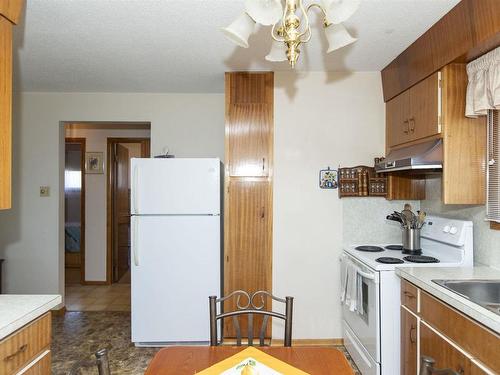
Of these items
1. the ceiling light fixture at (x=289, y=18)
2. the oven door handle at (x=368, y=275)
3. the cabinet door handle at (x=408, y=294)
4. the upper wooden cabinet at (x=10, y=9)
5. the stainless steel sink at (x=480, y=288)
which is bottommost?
the cabinet door handle at (x=408, y=294)

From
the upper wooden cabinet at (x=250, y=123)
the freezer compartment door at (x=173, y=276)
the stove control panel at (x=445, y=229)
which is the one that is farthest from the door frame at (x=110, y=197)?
the stove control panel at (x=445, y=229)

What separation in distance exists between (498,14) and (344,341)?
2539mm

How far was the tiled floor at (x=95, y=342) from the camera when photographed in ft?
8.37

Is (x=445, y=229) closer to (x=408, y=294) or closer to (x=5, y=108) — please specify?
(x=408, y=294)

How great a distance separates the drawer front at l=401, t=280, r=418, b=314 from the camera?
1.86m

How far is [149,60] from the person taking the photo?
257 centimetres

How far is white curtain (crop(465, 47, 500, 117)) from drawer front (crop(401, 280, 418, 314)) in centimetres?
111

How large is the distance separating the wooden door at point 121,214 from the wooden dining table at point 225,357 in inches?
156

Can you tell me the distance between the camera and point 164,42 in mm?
2256

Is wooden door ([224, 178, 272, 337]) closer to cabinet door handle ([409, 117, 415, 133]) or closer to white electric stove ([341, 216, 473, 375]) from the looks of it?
white electric stove ([341, 216, 473, 375])

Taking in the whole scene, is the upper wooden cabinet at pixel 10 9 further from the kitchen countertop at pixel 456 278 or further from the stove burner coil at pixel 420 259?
the stove burner coil at pixel 420 259

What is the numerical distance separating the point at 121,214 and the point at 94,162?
2.98 feet

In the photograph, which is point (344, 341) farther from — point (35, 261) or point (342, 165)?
point (35, 261)

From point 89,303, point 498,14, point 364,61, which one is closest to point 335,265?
point 364,61
